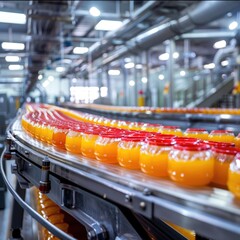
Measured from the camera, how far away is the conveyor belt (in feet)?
2.29

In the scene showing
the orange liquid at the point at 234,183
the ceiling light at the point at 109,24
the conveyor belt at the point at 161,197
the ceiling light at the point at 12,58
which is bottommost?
the conveyor belt at the point at 161,197

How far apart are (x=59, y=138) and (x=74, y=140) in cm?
18

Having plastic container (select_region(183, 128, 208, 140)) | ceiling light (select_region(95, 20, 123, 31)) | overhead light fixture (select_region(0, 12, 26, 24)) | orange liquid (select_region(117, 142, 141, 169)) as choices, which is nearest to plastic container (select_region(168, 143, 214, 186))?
orange liquid (select_region(117, 142, 141, 169))

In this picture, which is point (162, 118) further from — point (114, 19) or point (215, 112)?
point (114, 19)

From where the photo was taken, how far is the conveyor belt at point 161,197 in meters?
0.70

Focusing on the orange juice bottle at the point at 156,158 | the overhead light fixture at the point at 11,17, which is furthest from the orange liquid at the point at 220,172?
the overhead light fixture at the point at 11,17

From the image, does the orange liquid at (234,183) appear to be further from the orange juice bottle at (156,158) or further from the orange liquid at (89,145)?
the orange liquid at (89,145)

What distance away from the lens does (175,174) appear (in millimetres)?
898

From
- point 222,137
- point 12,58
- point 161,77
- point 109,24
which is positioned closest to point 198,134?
point 222,137

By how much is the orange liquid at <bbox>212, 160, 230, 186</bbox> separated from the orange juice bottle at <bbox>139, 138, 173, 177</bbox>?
0.15 meters

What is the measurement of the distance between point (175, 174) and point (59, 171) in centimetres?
57

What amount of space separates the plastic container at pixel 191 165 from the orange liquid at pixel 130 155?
0.20 m

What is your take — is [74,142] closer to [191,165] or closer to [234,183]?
[191,165]

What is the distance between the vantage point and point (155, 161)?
977mm
